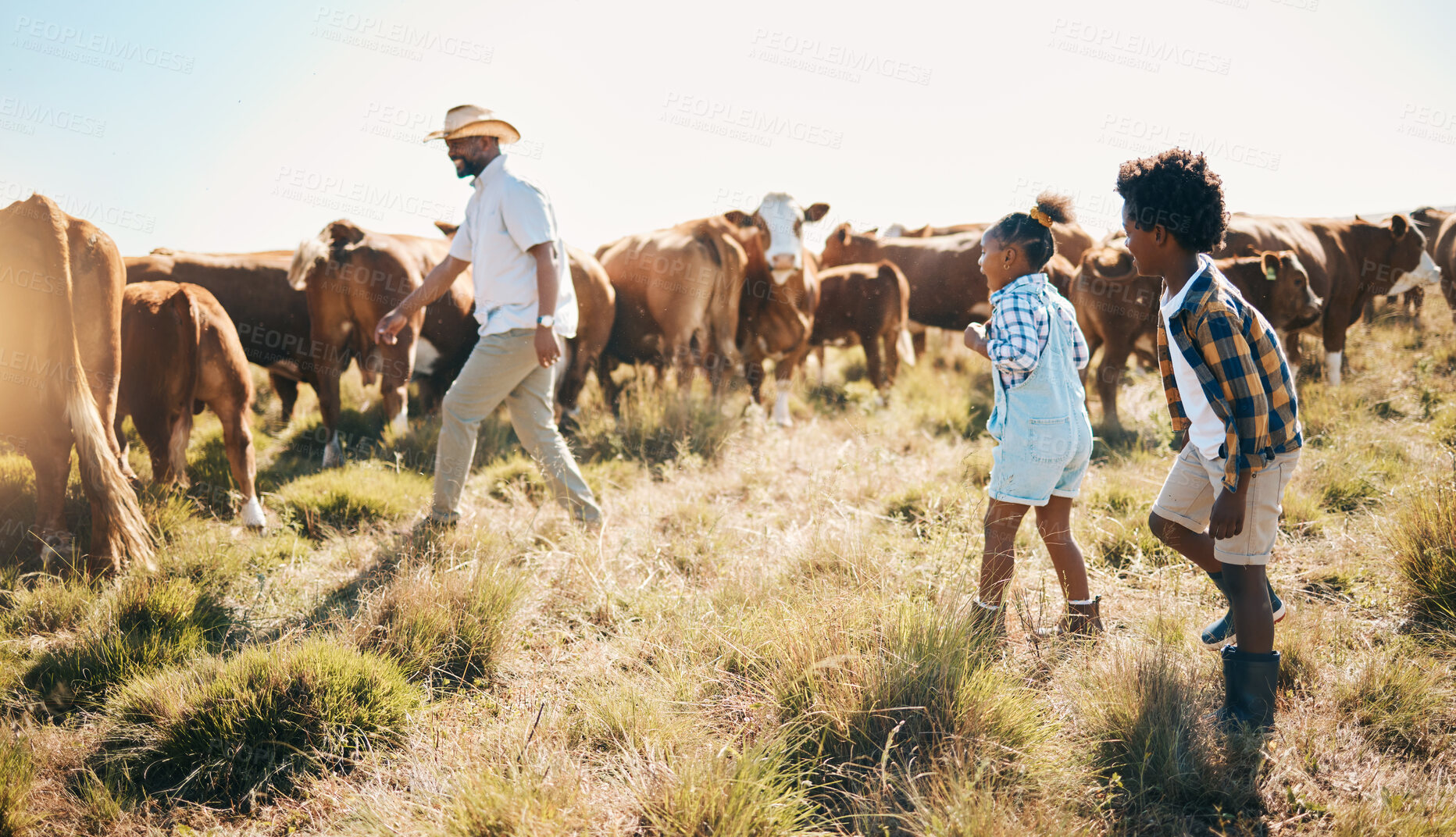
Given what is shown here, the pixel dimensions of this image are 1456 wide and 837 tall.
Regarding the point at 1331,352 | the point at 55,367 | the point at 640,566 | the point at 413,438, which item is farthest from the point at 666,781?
the point at 1331,352

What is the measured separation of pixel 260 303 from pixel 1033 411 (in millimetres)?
7563

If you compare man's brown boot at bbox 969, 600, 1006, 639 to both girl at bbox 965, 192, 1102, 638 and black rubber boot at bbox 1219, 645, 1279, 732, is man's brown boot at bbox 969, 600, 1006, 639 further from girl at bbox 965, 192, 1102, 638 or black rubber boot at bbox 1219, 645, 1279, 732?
black rubber boot at bbox 1219, 645, 1279, 732

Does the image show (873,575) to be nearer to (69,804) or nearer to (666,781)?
(666,781)

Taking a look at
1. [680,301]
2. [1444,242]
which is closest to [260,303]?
[680,301]

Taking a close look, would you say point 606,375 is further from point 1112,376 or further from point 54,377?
point 54,377

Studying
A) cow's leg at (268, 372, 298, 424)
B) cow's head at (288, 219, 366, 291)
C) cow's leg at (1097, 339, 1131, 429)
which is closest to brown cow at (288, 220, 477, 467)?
cow's head at (288, 219, 366, 291)

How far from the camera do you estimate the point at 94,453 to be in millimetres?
4016

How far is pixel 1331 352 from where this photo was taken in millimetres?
8773

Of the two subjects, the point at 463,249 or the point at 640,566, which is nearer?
the point at 640,566

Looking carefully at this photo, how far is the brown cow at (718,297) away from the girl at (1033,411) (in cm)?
532

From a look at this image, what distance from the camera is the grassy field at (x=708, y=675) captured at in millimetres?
2379

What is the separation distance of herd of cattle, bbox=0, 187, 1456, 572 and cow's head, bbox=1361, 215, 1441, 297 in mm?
23

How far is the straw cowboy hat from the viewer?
458 centimetres

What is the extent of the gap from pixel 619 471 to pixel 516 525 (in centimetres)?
136
